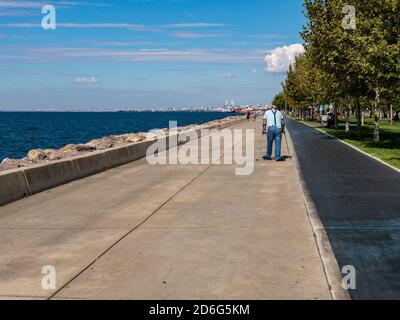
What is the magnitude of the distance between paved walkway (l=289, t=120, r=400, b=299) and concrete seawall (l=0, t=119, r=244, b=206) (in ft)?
18.7

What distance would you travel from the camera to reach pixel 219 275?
5398mm

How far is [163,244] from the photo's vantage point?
668 cm

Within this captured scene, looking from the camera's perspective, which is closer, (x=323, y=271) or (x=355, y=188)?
(x=323, y=271)

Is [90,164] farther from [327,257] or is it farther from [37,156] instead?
[37,156]

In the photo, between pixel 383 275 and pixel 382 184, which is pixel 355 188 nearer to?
pixel 382 184

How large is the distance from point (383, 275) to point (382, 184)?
673 cm

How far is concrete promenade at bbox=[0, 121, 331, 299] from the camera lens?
5.05 meters

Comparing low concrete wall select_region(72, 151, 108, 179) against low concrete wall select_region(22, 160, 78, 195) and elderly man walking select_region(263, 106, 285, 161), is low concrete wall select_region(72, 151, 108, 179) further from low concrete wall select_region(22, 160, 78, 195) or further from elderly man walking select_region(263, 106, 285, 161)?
elderly man walking select_region(263, 106, 285, 161)

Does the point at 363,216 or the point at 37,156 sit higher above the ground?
the point at 363,216

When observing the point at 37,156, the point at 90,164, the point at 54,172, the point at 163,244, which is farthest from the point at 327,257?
the point at 37,156

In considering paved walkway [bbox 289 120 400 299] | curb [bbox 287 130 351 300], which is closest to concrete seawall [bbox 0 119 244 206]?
curb [bbox 287 130 351 300]

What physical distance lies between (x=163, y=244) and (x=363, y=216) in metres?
3.43

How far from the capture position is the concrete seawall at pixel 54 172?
991cm
